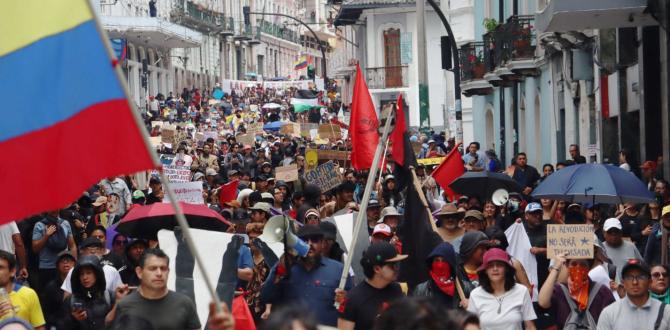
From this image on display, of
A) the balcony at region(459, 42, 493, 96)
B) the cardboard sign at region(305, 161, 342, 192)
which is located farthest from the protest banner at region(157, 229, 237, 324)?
the balcony at region(459, 42, 493, 96)

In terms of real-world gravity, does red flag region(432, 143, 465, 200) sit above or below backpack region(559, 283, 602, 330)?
above

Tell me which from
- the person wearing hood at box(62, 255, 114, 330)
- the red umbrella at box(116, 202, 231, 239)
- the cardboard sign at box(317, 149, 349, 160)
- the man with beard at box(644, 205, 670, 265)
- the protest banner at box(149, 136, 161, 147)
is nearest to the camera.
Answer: the person wearing hood at box(62, 255, 114, 330)

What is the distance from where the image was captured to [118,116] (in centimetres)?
673

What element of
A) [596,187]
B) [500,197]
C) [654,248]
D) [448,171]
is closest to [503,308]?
[654,248]

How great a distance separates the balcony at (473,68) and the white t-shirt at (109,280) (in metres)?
25.3

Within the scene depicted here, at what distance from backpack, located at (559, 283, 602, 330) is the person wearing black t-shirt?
1603 millimetres

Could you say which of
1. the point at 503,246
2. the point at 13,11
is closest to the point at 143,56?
the point at 503,246

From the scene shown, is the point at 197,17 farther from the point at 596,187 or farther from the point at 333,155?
the point at 596,187

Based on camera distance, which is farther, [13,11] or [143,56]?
[143,56]

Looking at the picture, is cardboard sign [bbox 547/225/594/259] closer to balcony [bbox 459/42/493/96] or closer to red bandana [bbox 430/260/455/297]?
red bandana [bbox 430/260/455/297]

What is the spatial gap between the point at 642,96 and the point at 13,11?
52.4ft

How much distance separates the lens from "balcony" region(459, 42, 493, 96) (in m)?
37.2

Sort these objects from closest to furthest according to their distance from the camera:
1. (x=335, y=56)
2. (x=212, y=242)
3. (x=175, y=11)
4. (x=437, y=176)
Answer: (x=212, y=242) → (x=437, y=176) → (x=175, y=11) → (x=335, y=56)

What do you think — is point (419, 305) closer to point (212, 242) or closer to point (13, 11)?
point (13, 11)
